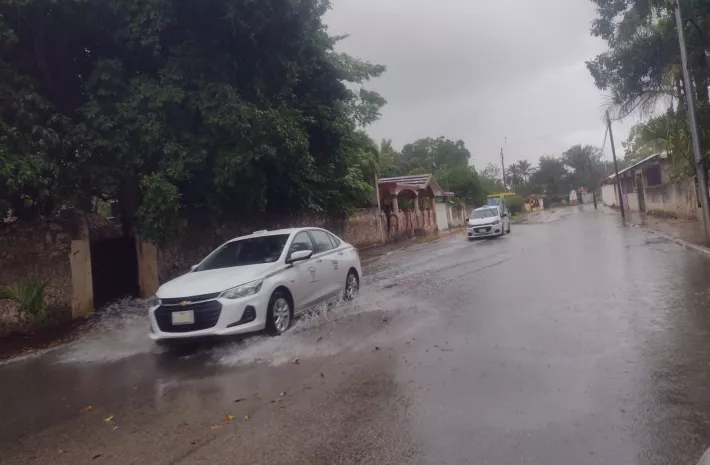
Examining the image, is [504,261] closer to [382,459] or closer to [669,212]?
[382,459]

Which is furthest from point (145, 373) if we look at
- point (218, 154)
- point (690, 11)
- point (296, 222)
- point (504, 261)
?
point (690, 11)

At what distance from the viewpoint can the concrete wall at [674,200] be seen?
78.4ft

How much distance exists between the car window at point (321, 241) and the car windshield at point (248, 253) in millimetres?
715

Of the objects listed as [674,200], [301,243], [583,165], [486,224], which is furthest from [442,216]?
[583,165]

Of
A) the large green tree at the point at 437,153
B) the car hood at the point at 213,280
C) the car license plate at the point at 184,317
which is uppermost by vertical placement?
the large green tree at the point at 437,153

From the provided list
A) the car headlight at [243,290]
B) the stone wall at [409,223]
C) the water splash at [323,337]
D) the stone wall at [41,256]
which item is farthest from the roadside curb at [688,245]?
the stone wall at [409,223]

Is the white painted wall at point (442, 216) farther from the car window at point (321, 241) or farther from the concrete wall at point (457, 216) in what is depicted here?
the car window at point (321, 241)

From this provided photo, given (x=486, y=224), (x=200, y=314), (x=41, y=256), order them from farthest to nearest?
(x=486, y=224), (x=41, y=256), (x=200, y=314)

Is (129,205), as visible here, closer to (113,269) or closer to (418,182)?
(113,269)

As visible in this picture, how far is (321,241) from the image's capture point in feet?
34.3

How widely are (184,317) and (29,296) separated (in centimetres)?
470

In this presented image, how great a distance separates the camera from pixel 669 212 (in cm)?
2909

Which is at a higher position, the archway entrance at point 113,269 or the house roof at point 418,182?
the house roof at point 418,182

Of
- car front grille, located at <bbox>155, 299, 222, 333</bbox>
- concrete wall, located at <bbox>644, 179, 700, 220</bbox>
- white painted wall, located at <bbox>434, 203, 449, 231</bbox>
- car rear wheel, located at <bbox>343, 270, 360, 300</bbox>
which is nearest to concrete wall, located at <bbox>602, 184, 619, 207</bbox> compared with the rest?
white painted wall, located at <bbox>434, 203, 449, 231</bbox>
